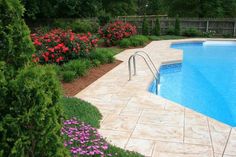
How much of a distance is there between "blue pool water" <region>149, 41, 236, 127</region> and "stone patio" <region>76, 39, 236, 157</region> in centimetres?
135

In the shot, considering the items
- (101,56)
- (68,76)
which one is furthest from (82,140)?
(101,56)

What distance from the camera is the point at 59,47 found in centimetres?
795

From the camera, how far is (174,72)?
9.74 m

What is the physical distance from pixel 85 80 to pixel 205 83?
3.87m

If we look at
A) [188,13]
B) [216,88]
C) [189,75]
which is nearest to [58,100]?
[216,88]

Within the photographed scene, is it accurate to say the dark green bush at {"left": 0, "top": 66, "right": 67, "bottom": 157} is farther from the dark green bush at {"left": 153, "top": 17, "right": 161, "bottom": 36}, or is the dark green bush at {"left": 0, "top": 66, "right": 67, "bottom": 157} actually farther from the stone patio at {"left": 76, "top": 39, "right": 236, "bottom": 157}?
the dark green bush at {"left": 153, "top": 17, "right": 161, "bottom": 36}

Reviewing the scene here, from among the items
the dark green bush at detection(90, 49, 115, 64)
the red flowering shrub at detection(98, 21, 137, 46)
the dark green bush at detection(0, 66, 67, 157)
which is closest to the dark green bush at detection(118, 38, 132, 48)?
the red flowering shrub at detection(98, 21, 137, 46)

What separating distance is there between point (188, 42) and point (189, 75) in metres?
7.02

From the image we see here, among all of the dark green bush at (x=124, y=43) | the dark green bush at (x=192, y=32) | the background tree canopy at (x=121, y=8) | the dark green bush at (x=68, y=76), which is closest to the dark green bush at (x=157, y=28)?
the dark green bush at (x=192, y=32)

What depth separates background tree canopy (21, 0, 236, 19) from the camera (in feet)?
58.4

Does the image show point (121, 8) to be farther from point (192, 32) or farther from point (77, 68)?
point (77, 68)

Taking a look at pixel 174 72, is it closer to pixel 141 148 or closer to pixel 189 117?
pixel 189 117

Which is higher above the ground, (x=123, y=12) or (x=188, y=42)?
(x=123, y=12)

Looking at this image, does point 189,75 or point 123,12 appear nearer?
point 189,75
